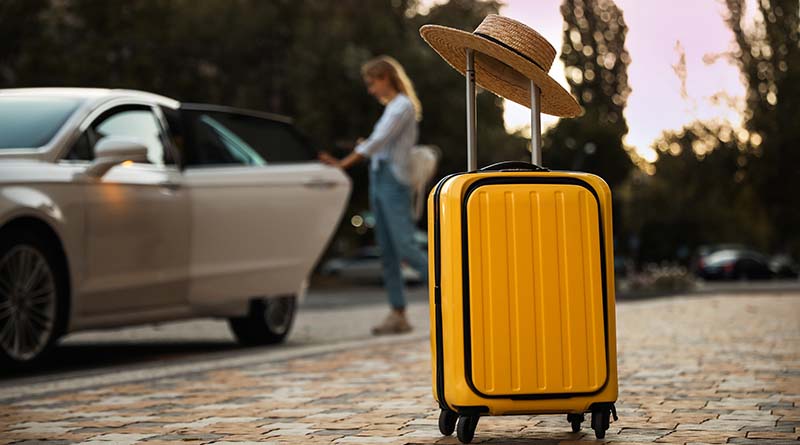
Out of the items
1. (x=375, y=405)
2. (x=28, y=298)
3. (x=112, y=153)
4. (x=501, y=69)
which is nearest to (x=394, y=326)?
(x=112, y=153)

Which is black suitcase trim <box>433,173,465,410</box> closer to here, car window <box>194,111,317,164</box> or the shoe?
car window <box>194,111,317,164</box>

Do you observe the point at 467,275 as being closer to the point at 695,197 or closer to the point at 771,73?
the point at 771,73

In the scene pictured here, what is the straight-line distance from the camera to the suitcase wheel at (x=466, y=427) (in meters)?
4.20

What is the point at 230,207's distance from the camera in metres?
8.98

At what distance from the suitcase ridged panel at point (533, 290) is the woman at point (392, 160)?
218 inches

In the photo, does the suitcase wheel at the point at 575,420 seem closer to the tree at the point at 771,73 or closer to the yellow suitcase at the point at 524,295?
the yellow suitcase at the point at 524,295

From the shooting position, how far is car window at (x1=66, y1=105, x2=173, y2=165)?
796 centimetres

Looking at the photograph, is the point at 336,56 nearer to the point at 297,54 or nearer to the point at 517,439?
the point at 297,54

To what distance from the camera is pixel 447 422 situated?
14.3 ft

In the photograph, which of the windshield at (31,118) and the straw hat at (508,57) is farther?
the windshield at (31,118)

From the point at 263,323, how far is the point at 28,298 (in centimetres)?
266

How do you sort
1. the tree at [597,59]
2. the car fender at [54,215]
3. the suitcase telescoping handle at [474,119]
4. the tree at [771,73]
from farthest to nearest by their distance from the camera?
the tree at [771,73]
the tree at [597,59]
the car fender at [54,215]
the suitcase telescoping handle at [474,119]

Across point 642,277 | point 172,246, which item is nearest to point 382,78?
point 172,246

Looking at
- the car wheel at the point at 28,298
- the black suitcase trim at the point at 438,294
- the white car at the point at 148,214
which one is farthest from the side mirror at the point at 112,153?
the black suitcase trim at the point at 438,294
